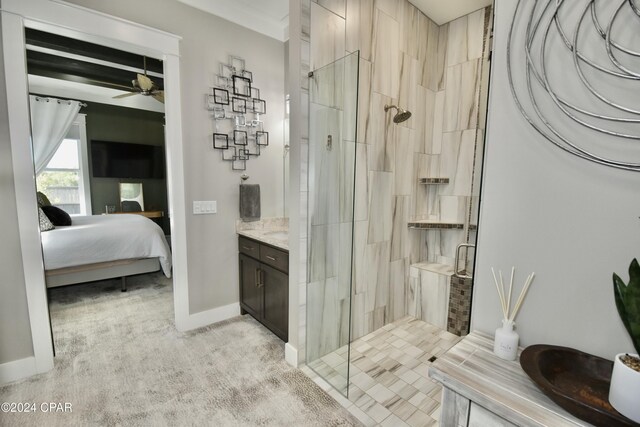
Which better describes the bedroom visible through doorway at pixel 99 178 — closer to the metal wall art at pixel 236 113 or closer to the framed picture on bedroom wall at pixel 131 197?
the framed picture on bedroom wall at pixel 131 197

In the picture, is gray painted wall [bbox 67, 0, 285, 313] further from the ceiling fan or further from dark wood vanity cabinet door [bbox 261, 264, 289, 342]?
the ceiling fan

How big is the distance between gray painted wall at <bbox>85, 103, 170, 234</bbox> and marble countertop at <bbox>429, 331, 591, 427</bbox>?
267 inches

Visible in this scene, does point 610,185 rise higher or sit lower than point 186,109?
lower

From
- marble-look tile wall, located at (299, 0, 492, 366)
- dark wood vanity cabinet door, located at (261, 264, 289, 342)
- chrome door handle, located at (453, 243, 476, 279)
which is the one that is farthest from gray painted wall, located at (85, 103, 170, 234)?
chrome door handle, located at (453, 243, 476, 279)

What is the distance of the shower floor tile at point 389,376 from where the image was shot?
1706mm

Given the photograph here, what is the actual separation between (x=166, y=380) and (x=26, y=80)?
225 centimetres

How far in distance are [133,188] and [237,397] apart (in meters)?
5.90

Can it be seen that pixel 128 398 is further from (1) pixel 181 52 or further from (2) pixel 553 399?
(1) pixel 181 52

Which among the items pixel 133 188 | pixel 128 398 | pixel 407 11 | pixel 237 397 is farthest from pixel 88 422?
pixel 133 188

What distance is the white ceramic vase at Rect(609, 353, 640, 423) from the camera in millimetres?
625

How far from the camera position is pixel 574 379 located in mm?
807

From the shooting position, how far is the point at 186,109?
2506mm

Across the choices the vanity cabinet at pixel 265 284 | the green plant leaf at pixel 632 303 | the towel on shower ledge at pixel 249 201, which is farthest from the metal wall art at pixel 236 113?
the green plant leaf at pixel 632 303

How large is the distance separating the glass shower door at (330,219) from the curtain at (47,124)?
564 cm
